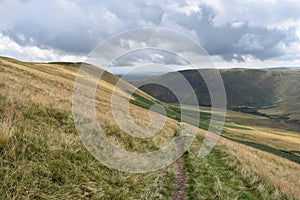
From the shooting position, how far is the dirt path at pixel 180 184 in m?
9.41

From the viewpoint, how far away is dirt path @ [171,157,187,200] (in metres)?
9.41

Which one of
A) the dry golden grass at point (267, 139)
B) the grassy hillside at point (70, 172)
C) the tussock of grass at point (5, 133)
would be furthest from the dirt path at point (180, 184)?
the dry golden grass at point (267, 139)

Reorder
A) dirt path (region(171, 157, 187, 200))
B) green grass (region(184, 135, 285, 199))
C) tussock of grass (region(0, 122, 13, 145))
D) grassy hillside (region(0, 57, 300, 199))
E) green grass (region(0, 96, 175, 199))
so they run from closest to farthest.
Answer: green grass (region(0, 96, 175, 199))
grassy hillside (region(0, 57, 300, 199))
tussock of grass (region(0, 122, 13, 145))
dirt path (region(171, 157, 187, 200))
green grass (region(184, 135, 285, 199))

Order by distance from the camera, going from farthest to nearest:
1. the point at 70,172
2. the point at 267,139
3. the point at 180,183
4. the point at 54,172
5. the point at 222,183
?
the point at 267,139
the point at 222,183
the point at 180,183
the point at 70,172
the point at 54,172

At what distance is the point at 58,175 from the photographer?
7102mm


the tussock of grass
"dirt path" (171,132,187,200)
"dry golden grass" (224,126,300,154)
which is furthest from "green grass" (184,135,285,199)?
"dry golden grass" (224,126,300,154)

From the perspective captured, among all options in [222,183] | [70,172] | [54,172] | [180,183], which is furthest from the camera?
[222,183]

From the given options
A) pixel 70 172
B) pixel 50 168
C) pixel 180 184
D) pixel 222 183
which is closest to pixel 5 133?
pixel 50 168

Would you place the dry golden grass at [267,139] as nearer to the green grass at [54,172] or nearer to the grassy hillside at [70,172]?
the grassy hillside at [70,172]

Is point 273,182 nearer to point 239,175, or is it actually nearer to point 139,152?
point 239,175

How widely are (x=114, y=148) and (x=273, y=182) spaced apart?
7999 millimetres

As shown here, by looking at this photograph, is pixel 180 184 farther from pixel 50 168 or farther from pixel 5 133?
pixel 5 133

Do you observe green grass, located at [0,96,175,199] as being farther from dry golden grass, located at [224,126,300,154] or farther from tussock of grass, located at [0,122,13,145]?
dry golden grass, located at [224,126,300,154]

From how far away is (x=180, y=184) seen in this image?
10.9m
